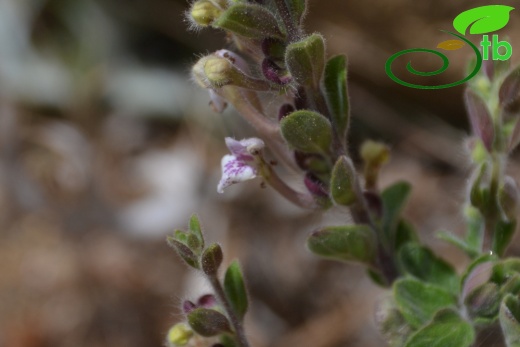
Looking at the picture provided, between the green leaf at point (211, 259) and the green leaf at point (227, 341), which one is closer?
the green leaf at point (211, 259)

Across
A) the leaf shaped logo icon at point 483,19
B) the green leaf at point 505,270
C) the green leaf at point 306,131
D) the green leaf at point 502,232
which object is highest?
the leaf shaped logo icon at point 483,19

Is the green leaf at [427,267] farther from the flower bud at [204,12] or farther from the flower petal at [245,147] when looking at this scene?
the flower bud at [204,12]

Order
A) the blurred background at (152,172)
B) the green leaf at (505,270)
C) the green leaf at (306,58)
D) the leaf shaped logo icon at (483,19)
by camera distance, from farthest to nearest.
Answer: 1. the blurred background at (152,172)
2. the leaf shaped logo icon at (483,19)
3. the green leaf at (505,270)
4. the green leaf at (306,58)

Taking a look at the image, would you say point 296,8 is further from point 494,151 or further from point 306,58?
point 494,151

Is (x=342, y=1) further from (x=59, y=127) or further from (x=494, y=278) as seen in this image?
(x=494, y=278)

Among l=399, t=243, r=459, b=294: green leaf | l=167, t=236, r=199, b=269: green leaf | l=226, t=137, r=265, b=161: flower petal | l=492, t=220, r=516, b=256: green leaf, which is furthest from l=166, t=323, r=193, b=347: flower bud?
l=492, t=220, r=516, b=256: green leaf

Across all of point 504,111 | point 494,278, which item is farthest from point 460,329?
point 504,111

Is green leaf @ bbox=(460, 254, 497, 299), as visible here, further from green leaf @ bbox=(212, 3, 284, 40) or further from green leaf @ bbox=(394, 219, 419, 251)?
green leaf @ bbox=(212, 3, 284, 40)

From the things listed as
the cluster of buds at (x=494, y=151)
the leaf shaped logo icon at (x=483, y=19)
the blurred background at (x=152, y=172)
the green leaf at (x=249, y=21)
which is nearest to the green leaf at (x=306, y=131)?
the green leaf at (x=249, y=21)

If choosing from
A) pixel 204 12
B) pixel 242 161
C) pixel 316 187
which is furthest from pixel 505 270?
pixel 204 12
